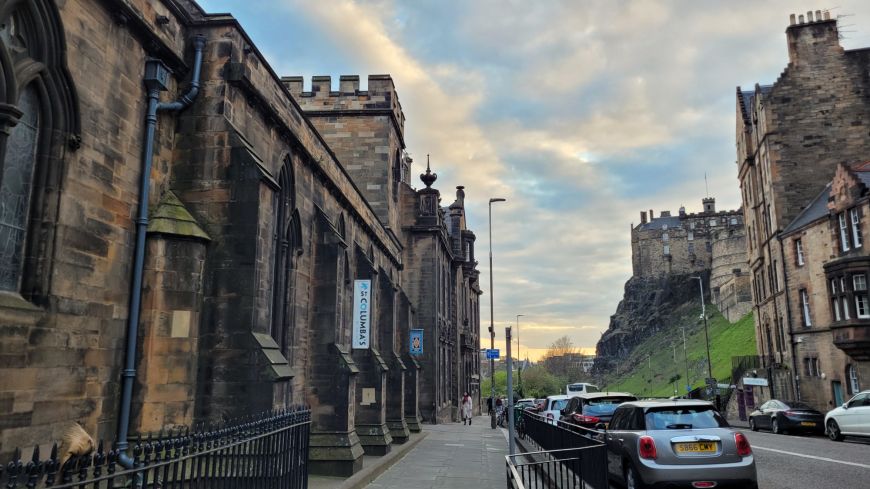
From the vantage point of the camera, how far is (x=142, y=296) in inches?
348

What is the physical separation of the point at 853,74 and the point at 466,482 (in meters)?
36.1

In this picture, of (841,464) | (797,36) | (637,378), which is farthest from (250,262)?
(637,378)

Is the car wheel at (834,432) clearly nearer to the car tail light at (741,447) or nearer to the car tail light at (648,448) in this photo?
the car tail light at (741,447)

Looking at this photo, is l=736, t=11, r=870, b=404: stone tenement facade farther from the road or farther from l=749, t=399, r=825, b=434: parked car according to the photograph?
the road

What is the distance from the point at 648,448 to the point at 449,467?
6.80 meters

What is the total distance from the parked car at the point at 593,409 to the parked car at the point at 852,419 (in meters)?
7.11

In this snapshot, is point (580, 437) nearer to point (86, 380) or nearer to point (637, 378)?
→ point (86, 380)

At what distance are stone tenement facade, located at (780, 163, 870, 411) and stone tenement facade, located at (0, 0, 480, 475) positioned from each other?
23.6 m

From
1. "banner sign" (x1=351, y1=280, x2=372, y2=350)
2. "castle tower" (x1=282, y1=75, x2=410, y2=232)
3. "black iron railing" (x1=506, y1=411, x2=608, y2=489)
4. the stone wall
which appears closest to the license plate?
"black iron railing" (x1=506, y1=411, x2=608, y2=489)

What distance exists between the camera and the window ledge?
256 inches

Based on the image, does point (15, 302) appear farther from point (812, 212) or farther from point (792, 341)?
point (792, 341)

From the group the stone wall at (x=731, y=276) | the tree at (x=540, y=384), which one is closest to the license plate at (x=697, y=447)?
the stone wall at (x=731, y=276)

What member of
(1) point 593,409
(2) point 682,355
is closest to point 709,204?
(2) point 682,355

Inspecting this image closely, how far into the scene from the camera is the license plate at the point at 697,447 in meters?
8.55
